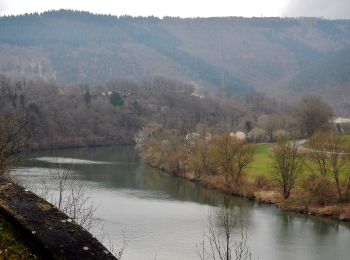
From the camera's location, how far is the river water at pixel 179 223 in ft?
94.8

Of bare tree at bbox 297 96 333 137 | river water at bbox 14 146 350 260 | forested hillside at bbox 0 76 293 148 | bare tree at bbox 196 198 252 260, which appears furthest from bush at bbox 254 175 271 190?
bare tree at bbox 297 96 333 137

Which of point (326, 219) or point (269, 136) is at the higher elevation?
point (269, 136)

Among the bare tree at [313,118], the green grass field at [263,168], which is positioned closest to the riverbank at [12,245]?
the green grass field at [263,168]

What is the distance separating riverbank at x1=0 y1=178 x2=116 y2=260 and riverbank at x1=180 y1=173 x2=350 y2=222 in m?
35.6

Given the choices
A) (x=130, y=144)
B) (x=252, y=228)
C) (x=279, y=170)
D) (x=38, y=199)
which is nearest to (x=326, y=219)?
(x=252, y=228)

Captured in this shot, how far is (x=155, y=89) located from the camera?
592ft

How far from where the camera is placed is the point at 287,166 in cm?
4744

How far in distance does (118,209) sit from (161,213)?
3.50 meters

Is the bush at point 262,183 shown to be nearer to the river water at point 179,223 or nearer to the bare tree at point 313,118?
the river water at point 179,223

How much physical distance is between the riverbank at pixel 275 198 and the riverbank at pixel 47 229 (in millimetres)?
35584

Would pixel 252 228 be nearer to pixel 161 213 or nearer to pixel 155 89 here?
pixel 161 213

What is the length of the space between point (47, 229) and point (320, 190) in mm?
38875

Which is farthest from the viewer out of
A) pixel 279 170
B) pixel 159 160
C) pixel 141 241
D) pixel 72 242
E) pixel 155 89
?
pixel 155 89

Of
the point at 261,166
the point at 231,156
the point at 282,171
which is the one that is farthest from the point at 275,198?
the point at 261,166
